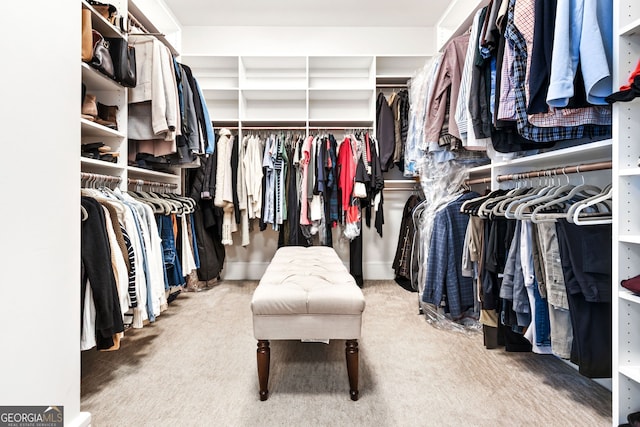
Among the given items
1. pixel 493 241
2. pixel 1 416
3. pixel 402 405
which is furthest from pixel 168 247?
pixel 493 241

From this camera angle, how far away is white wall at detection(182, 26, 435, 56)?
12.2 ft

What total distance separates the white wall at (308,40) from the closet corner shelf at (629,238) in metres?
3.11

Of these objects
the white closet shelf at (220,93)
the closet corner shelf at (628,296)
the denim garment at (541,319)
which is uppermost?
the white closet shelf at (220,93)

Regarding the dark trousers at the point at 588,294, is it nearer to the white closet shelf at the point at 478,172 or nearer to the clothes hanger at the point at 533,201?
the clothes hanger at the point at 533,201

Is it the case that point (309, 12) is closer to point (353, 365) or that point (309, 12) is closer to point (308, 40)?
point (308, 40)

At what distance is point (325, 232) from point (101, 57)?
7.41 ft

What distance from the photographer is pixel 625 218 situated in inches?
47.8

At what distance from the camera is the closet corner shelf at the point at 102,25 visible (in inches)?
72.8

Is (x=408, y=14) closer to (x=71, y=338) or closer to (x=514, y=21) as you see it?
(x=514, y=21)

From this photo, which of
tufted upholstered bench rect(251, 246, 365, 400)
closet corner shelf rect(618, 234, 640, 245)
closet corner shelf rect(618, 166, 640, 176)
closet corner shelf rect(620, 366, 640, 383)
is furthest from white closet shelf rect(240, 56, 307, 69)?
closet corner shelf rect(620, 366, 640, 383)

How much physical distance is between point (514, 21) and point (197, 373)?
7.41 feet

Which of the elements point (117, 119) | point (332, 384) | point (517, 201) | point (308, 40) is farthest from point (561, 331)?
point (308, 40)

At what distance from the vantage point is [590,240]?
4.30 ft

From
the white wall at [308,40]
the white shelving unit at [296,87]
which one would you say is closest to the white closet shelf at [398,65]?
the white shelving unit at [296,87]
